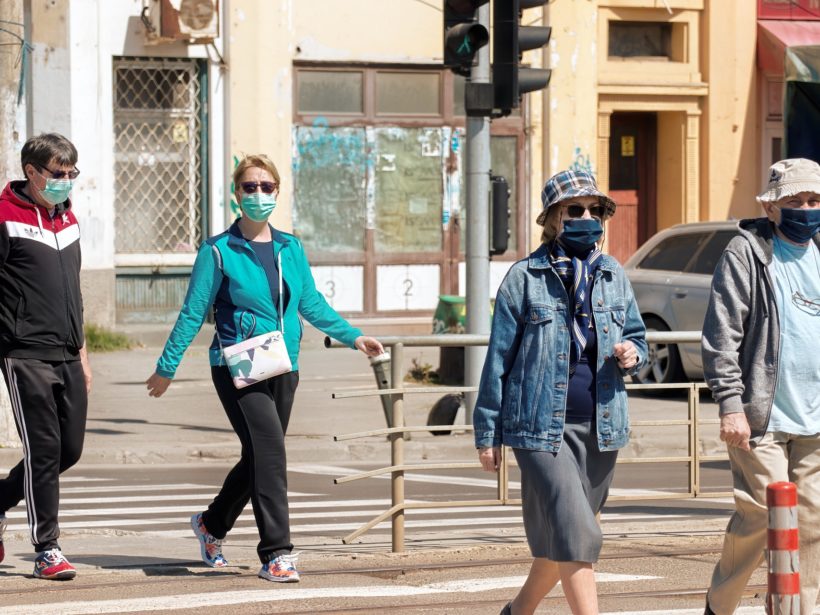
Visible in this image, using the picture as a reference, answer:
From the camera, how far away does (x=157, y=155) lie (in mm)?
21531

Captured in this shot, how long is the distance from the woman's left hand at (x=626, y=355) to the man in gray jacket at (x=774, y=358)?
341mm

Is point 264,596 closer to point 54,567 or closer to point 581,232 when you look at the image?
point 54,567

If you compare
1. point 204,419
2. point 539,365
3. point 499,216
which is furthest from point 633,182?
point 539,365

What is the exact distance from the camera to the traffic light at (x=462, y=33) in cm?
1311

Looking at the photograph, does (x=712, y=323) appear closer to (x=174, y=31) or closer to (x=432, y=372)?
(x=432, y=372)

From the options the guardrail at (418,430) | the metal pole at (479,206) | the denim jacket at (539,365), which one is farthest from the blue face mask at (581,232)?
the metal pole at (479,206)

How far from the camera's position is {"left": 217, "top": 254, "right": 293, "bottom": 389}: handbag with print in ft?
24.9

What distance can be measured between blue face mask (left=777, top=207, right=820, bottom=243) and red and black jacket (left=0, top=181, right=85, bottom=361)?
126 inches

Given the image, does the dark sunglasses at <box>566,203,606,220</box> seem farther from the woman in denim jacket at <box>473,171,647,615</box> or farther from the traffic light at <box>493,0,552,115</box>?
the traffic light at <box>493,0,552,115</box>

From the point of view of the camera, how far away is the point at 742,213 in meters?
24.9

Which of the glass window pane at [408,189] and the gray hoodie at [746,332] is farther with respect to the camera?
the glass window pane at [408,189]

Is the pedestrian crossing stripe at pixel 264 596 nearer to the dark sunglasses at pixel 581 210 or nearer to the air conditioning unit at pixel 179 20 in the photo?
the dark sunglasses at pixel 581 210

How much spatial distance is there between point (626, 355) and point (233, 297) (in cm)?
233

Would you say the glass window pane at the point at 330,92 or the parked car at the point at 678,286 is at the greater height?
the glass window pane at the point at 330,92
